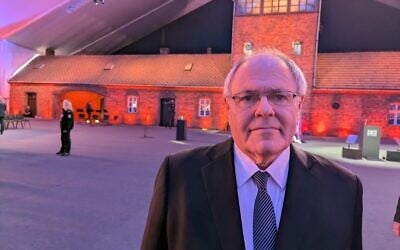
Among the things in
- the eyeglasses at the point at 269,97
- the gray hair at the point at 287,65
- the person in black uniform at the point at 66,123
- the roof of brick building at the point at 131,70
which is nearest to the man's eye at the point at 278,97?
the eyeglasses at the point at 269,97

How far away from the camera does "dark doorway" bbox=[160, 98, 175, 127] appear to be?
82.9 ft

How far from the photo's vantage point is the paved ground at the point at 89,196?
16.2 ft

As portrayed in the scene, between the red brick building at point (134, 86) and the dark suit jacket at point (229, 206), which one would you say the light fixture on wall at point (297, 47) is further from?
the dark suit jacket at point (229, 206)

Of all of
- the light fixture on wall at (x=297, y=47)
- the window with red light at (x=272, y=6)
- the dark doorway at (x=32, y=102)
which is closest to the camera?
the window with red light at (x=272, y=6)

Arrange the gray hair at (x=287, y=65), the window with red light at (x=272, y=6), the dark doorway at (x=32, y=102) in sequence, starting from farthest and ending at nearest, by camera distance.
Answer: the dark doorway at (x=32, y=102) → the window with red light at (x=272, y=6) → the gray hair at (x=287, y=65)

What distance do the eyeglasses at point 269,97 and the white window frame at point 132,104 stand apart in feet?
82.0

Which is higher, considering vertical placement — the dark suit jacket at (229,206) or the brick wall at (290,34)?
the brick wall at (290,34)

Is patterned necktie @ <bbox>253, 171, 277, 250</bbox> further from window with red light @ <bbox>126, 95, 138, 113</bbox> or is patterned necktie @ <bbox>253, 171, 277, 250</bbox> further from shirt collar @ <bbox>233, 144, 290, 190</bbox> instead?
window with red light @ <bbox>126, 95, 138, 113</bbox>

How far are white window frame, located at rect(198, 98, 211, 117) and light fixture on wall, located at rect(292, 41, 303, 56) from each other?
6.20 m

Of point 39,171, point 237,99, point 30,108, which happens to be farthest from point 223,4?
point 237,99

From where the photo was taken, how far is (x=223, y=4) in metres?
29.3

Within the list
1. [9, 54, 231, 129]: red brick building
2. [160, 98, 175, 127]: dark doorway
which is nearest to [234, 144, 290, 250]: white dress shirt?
[9, 54, 231, 129]: red brick building

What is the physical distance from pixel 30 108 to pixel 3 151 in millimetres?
16832

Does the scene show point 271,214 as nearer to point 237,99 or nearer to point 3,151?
point 237,99
